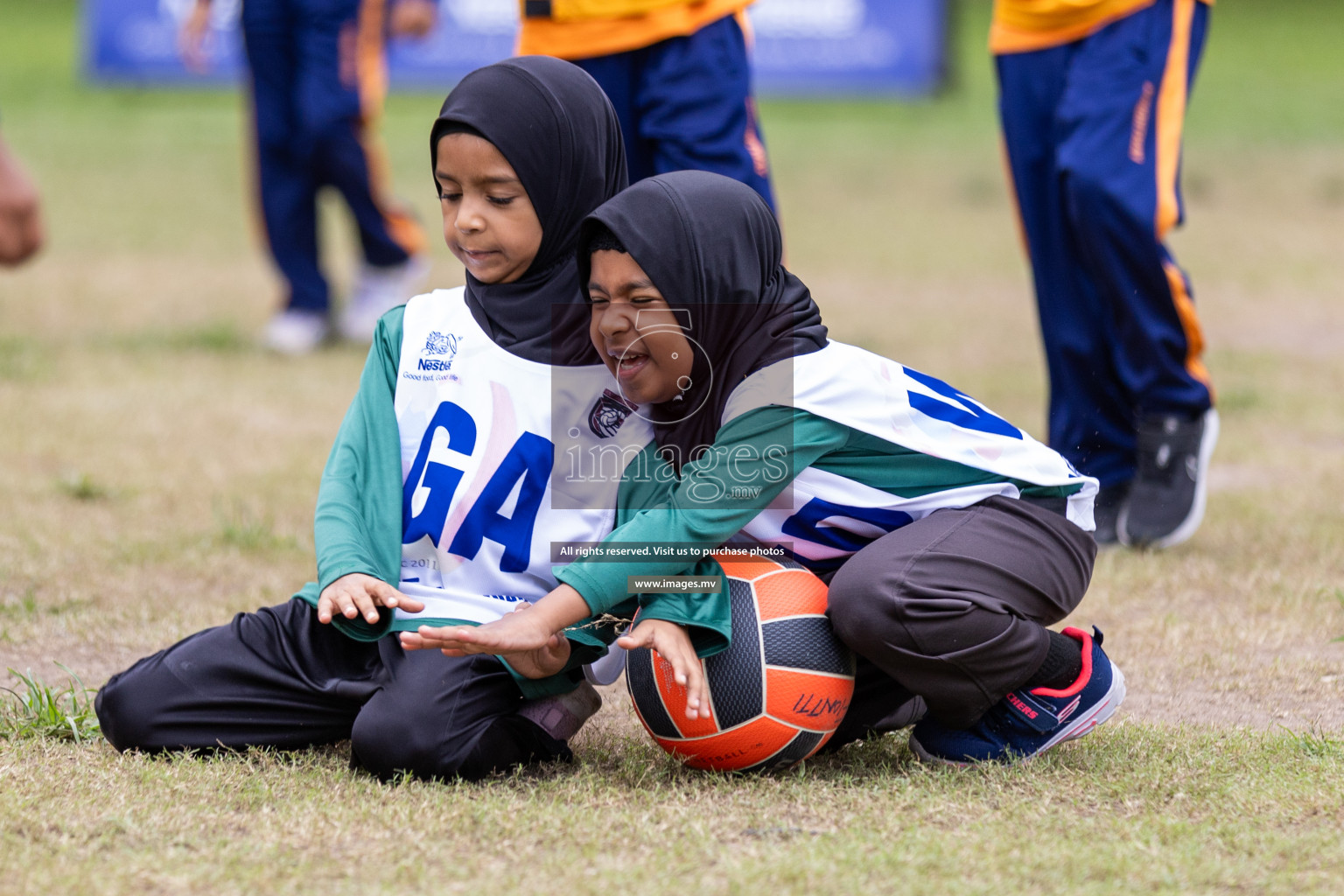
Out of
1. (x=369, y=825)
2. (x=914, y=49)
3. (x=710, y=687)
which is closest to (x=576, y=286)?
(x=710, y=687)

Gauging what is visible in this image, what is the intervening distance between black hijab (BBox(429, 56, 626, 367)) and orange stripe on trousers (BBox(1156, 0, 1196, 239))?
1751 mm

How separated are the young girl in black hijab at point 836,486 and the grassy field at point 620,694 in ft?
0.45

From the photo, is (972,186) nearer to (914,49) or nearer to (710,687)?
(914,49)

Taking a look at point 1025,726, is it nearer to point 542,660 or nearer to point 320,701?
point 542,660

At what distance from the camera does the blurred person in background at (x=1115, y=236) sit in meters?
4.00

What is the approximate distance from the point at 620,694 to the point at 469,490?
646 millimetres

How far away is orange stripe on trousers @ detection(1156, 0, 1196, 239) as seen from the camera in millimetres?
4023

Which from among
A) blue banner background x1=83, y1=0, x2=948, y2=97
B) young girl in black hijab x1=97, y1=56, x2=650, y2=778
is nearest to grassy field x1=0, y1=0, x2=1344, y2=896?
young girl in black hijab x1=97, y1=56, x2=650, y2=778

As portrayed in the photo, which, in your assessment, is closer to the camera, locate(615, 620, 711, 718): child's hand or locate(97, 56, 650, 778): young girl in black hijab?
locate(615, 620, 711, 718): child's hand

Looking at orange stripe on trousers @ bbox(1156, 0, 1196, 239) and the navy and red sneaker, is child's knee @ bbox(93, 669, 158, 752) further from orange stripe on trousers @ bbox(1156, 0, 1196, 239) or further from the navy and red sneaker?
orange stripe on trousers @ bbox(1156, 0, 1196, 239)

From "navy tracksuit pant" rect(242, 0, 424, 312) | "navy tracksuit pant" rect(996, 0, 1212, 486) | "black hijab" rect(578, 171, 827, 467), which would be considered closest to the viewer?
"black hijab" rect(578, 171, 827, 467)

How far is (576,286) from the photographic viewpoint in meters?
2.86

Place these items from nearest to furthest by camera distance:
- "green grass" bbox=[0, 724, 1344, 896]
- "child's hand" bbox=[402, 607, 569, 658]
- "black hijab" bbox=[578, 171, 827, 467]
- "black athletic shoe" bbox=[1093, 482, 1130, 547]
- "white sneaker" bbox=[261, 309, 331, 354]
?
"green grass" bbox=[0, 724, 1344, 896] → "child's hand" bbox=[402, 607, 569, 658] → "black hijab" bbox=[578, 171, 827, 467] → "black athletic shoe" bbox=[1093, 482, 1130, 547] → "white sneaker" bbox=[261, 309, 331, 354]

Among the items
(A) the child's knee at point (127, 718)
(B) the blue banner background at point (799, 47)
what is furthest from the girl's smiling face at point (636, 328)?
(B) the blue banner background at point (799, 47)
